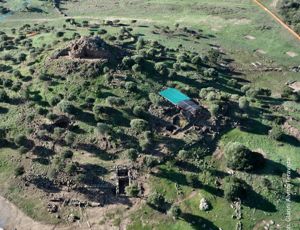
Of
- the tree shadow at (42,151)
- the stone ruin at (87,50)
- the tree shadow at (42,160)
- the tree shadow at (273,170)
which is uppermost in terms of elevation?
the stone ruin at (87,50)

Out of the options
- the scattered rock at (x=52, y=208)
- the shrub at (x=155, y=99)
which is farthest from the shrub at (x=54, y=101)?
the scattered rock at (x=52, y=208)

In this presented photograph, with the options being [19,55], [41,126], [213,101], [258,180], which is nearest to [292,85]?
[213,101]

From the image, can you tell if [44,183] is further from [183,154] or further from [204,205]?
[204,205]

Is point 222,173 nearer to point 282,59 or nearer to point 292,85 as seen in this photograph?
point 292,85

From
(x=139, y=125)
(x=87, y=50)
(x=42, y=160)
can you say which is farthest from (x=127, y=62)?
(x=42, y=160)

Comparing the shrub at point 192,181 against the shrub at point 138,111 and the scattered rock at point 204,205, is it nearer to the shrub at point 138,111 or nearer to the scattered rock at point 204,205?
the scattered rock at point 204,205

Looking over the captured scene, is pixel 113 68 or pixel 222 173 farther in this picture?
pixel 113 68
